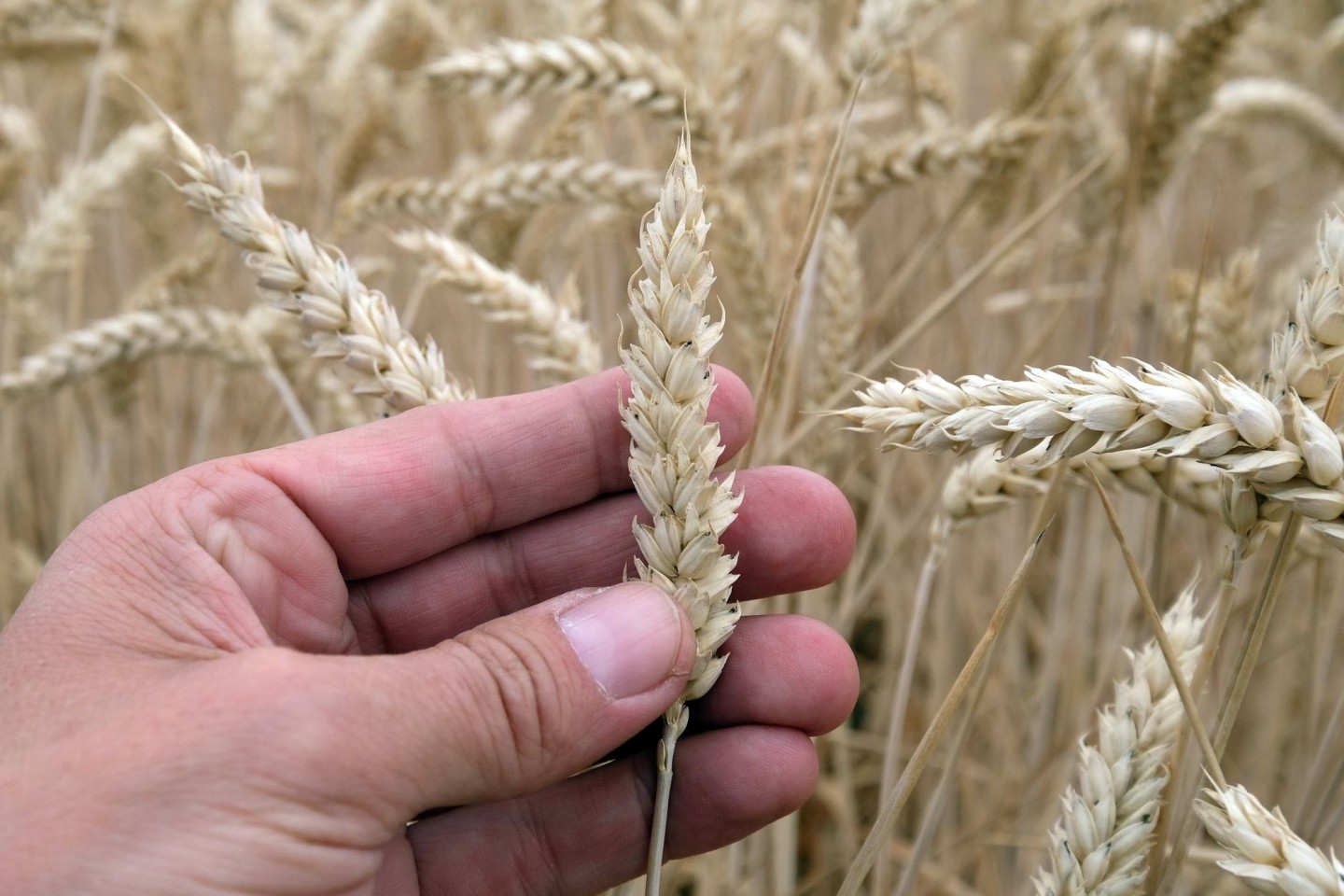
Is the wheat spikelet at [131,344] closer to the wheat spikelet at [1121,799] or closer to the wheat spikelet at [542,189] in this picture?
the wheat spikelet at [542,189]

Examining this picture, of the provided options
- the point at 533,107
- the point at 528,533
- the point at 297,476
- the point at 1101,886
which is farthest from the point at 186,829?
the point at 533,107

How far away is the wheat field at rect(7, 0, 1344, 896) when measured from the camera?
0.67 metres

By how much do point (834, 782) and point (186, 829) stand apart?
4.13ft

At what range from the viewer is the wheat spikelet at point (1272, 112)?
170 centimetres

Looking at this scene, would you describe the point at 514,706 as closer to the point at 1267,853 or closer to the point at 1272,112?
the point at 1267,853

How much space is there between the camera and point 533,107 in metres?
2.43

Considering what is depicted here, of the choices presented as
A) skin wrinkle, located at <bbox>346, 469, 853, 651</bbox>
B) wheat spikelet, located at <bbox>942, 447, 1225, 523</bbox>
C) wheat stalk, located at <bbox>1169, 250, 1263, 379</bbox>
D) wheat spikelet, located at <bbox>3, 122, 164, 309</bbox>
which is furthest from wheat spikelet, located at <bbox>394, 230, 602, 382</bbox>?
wheat spikelet, located at <bbox>3, 122, 164, 309</bbox>

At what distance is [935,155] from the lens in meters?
1.27

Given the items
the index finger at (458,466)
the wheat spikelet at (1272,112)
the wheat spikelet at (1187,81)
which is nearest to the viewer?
the index finger at (458,466)

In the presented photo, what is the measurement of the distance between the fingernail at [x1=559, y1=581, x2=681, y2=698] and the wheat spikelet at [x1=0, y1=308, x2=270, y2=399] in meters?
0.72

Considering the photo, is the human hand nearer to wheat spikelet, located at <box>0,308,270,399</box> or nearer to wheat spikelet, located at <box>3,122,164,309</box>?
wheat spikelet, located at <box>0,308,270,399</box>

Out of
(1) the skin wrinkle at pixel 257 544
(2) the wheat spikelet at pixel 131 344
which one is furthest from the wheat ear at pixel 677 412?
(2) the wheat spikelet at pixel 131 344

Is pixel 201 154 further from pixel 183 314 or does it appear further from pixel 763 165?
pixel 763 165

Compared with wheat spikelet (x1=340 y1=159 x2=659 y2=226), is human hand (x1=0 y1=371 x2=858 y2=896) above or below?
below
